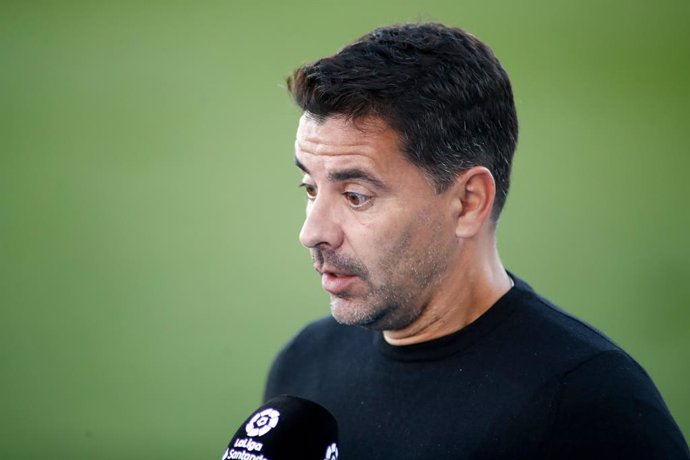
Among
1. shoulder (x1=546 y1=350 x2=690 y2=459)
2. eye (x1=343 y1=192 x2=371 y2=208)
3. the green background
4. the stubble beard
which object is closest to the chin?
the stubble beard

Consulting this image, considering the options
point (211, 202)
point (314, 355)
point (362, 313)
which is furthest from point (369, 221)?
point (211, 202)

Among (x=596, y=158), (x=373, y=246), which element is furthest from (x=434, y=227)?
(x=596, y=158)

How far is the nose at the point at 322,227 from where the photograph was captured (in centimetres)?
136

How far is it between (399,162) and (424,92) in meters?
0.11

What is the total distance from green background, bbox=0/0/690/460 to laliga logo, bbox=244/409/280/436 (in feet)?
7.98

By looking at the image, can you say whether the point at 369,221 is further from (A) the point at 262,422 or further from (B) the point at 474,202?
(A) the point at 262,422

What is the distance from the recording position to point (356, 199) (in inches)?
54.0

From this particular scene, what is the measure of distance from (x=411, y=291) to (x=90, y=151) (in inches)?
102

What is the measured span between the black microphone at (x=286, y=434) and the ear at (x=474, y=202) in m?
0.36

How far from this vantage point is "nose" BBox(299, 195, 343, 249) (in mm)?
1360

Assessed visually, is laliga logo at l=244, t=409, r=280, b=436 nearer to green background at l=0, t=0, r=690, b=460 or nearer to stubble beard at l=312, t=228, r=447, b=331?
stubble beard at l=312, t=228, r=447, b=331

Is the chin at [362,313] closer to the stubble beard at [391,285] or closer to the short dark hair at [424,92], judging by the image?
the stubble beard at [391,285]

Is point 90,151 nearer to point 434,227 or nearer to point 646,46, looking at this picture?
point 646,46

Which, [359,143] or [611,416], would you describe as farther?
[359,143]
